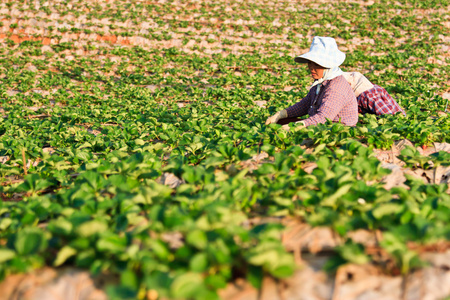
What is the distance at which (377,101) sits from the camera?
4828mm

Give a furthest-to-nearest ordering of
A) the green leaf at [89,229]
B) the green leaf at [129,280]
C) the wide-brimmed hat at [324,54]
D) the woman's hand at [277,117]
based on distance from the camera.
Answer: the woman's hand at [277,117], the wide-brimmed hat at [324,54], the green leaf at [89,229], the green leaf at [129,280]

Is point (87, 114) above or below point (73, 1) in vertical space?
below

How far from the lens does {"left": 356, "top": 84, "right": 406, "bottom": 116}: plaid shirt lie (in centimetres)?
476

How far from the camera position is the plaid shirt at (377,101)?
15.6 ft

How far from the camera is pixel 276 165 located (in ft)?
9.00

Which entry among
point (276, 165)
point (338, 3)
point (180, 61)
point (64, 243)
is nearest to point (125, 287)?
point (64, 243)

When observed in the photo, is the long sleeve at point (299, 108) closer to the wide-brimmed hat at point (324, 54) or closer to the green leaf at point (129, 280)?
the wide-brimmed hat at point (324, 54)

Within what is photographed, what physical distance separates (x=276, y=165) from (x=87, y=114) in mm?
6925

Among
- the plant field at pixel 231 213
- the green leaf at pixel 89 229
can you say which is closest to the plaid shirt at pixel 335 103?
the plant field at pixel 231 213

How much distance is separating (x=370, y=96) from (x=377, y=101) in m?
0.15

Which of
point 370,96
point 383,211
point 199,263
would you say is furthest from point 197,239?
point 370,96

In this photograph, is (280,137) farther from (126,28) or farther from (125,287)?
(126,28)

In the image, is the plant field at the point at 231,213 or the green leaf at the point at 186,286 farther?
the plant field at the point at 231,213

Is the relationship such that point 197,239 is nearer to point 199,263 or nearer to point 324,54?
point 199,263
